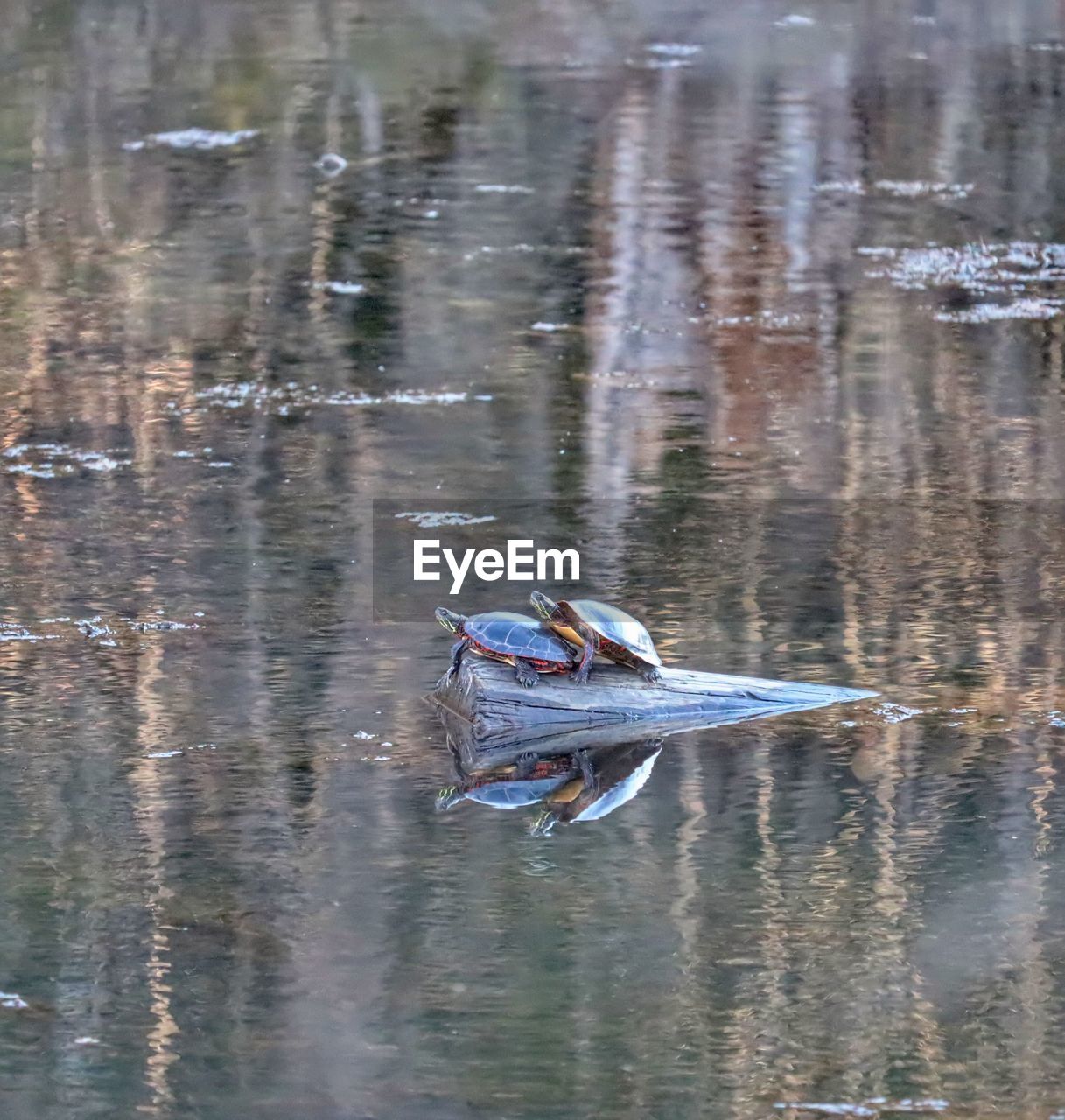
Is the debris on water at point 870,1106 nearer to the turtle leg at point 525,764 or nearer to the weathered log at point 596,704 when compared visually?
the turtle leg at point 525,764

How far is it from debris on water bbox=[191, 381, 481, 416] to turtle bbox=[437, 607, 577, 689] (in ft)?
15.9

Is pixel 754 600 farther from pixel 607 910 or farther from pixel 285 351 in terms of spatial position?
pixel 285 351

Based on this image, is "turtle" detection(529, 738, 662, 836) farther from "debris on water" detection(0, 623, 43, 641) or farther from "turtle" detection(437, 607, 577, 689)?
"debris on water" detection(0, 623, 43, 641)

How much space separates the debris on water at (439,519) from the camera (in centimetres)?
1069

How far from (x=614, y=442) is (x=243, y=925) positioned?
613cm

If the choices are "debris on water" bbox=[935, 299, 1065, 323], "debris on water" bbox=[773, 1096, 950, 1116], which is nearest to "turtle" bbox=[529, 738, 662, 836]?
"debris on water" bbox=[773, 1096, 950, 1116]

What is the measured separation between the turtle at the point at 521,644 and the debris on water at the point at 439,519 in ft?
8.02

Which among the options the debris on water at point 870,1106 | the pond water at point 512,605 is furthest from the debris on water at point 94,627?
the debris on water at point 870,1106

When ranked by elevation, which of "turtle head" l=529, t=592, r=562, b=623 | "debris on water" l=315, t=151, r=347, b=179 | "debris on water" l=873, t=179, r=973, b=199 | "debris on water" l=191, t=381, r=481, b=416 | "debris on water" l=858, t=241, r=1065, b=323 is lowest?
"turtle head" l=529, t=592, r=562, b=623

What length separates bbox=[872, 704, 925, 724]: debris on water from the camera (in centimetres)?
811

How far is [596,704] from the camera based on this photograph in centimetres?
811

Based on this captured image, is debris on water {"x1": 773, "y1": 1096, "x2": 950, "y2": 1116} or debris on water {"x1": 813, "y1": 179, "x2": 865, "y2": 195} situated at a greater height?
debris on water {"x1": 813, "y1": 179, "x2": 865, "y2": 195}

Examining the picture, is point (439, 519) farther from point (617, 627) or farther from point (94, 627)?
point (617, 627)

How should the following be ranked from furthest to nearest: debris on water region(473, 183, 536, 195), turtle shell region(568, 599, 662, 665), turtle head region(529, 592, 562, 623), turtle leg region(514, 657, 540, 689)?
debris on water region(473, 183, 536, 195)
turtle head region(529, 592, 562, 623)
turtle leg region(514, 657, 540, 689)
turtle shell region(568, 599, 662, 665)
